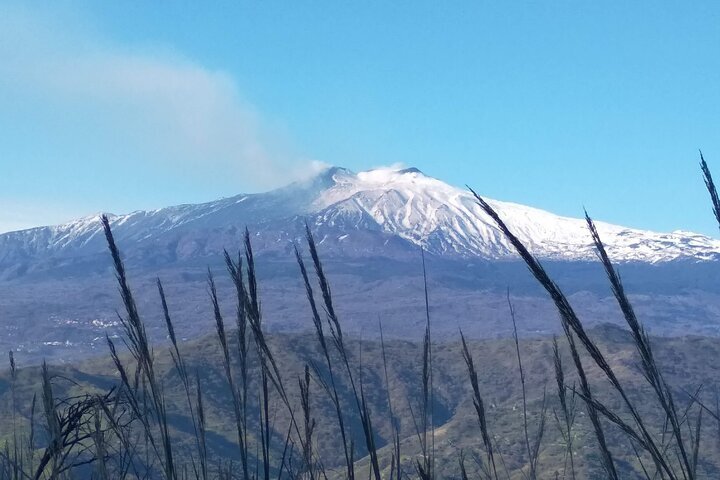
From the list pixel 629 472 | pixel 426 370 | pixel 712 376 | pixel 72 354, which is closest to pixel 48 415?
pixel 426 370

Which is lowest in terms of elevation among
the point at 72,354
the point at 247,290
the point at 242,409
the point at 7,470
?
the point at 72,354

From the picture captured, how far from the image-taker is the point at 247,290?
117 inches

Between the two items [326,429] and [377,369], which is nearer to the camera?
[326,429]

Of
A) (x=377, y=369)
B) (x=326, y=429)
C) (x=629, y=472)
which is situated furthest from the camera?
(x=377, y=369)

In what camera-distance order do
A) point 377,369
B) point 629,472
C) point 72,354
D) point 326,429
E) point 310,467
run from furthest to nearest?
1. point 72,354
2. point 377,369
3. point 326,429
4. point 629,472
5. point 310,467

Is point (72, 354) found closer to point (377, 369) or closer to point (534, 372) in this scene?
point (377, 369)

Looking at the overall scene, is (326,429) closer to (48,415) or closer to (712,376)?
(712,376)

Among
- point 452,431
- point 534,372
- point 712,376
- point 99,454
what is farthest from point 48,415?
point 534,372

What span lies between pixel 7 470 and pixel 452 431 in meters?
56.7

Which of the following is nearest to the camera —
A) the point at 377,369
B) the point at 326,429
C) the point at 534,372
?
the point at 326,429

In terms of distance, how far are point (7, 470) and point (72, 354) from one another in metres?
200

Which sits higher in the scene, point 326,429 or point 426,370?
point 426,370

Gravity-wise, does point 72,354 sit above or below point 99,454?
below

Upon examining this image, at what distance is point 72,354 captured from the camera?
191 meters
